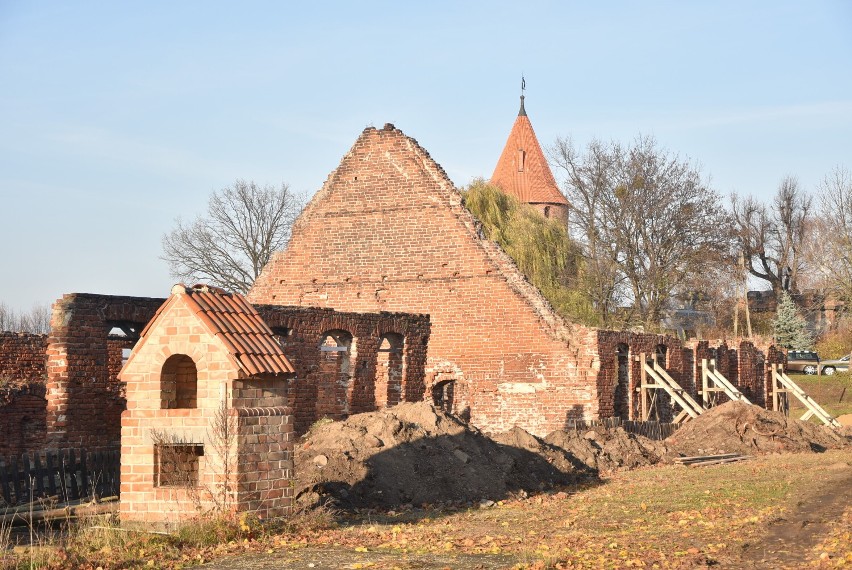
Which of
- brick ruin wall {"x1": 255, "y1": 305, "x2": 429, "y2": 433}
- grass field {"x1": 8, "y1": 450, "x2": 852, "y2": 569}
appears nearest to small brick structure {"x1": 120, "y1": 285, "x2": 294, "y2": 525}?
grass field {"x1": 8, "y1": 450, "x2": 852, "y2": 569}

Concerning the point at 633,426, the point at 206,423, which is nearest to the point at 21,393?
the point at 206,423

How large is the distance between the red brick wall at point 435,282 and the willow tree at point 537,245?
14.9 metres

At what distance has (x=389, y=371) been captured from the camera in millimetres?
22266

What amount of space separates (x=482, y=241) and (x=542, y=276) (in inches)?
666

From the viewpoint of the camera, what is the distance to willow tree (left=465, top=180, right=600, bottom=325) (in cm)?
3912

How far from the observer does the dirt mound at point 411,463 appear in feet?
47.8

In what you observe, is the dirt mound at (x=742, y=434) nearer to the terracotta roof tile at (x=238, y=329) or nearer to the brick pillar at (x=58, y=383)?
the brick pillar at (x=58, y=383)

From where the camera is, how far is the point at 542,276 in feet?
130

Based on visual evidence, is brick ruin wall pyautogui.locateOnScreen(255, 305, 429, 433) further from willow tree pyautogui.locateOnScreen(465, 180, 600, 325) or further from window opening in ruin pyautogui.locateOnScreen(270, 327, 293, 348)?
willow tree pyautogui.locateOnScreen(465, 180, 600, 325)

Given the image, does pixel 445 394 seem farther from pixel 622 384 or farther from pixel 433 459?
pixel 433 459

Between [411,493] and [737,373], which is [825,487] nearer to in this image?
[411,493]

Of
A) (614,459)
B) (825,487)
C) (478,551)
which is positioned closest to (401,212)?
(614,459)

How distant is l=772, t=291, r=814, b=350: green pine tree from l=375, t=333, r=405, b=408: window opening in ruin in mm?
34173

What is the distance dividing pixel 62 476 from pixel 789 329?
145 feet
